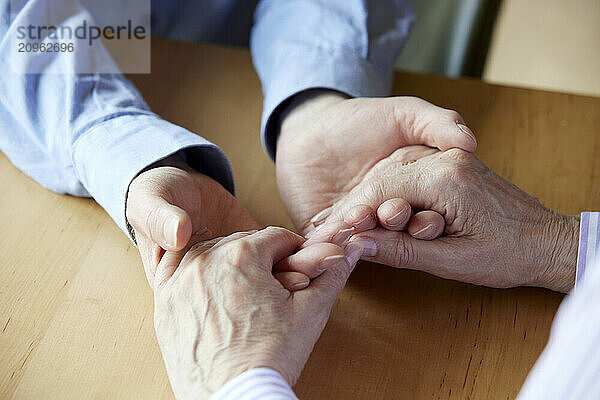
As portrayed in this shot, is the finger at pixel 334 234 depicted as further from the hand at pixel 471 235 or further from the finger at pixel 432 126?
the finger at pixel 432 126

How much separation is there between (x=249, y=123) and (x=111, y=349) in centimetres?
37

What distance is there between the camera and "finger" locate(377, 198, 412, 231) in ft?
1.93

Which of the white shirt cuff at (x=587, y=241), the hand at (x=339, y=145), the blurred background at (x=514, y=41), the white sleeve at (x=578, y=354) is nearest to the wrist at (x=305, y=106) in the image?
the hand at (x=339, y=145)

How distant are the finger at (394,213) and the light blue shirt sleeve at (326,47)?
21 cm

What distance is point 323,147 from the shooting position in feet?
2.31

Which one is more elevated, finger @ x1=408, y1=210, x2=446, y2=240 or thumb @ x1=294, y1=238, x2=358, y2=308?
finger @ x1=408, y1=210, x2=446, y2=240

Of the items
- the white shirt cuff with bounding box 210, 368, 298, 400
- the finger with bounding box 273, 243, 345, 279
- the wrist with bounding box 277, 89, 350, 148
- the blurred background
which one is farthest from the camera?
the blurred background

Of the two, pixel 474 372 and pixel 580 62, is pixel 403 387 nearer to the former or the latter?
pixel 474 372

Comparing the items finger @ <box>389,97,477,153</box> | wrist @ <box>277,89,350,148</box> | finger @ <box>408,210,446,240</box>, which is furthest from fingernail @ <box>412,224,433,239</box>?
wrist @ <box>277,89,350,148</box>

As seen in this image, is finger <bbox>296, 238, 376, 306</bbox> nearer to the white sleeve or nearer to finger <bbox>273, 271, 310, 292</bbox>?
finger <bbox>273, 271, 310, 292</bbox>

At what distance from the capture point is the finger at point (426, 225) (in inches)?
Answer: 23.7

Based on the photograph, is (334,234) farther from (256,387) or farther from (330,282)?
(256,387)

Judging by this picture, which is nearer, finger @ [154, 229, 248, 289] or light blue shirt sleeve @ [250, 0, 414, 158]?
finger @ [154, 229, 248, 289]

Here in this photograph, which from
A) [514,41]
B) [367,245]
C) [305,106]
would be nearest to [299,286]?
[367,245]
